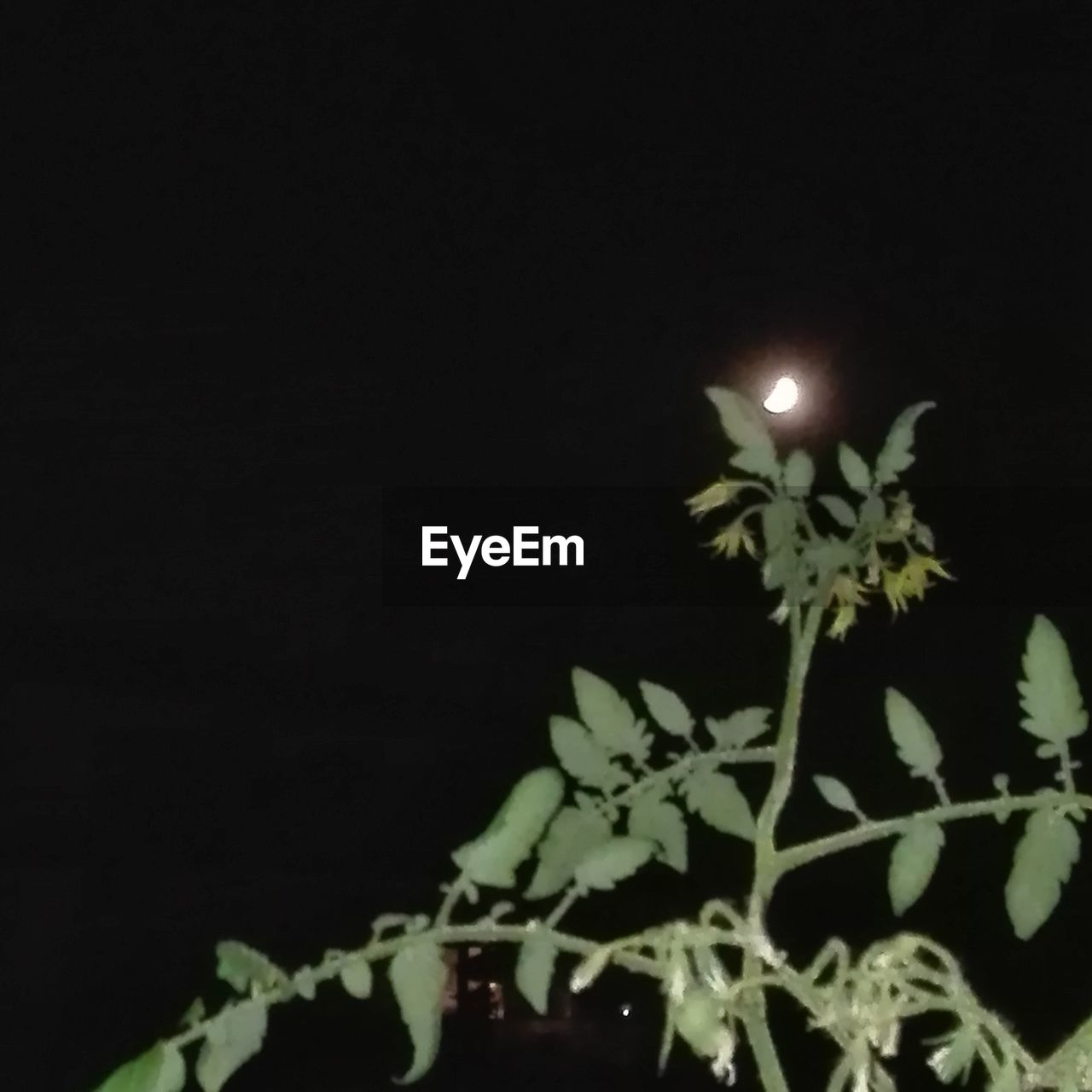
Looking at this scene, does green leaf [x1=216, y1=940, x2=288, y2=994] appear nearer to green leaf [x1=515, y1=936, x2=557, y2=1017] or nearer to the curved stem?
the curved stem

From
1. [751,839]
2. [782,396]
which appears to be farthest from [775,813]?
[782,396]

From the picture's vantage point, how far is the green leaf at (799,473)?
0.74 m

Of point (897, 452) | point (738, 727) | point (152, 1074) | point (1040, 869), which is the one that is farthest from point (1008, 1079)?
point (152, 1074)

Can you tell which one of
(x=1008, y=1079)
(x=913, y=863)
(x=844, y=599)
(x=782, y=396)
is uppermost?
(x=782, y=396)

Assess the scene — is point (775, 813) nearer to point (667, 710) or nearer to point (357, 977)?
point (667, 710)

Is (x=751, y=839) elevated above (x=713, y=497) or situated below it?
below

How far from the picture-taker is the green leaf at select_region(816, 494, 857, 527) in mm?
739

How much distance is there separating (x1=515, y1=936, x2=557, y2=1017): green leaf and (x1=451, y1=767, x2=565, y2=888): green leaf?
34mm

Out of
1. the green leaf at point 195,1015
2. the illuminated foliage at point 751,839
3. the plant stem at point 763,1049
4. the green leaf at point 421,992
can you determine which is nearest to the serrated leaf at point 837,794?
the illuminated foliage at point 751,839

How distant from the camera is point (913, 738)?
28.5 inches

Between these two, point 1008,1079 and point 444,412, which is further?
point 444,412

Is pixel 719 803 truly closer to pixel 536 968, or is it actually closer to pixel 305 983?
pixel 536 968

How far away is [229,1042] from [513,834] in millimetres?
179

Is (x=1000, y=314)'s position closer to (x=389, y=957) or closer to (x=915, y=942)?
(x=915, y=942)
